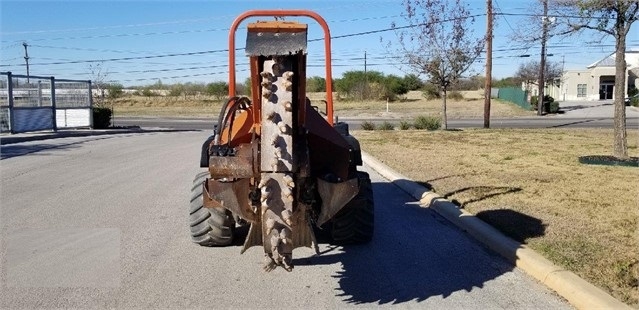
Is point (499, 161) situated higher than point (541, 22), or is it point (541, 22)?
point (541, 22)

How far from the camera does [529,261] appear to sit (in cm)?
633

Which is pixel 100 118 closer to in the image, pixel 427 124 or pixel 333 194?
pixel 427 124

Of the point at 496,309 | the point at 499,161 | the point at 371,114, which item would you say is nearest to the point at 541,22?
the point at 499,161

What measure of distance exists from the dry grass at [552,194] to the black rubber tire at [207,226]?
3.11 m

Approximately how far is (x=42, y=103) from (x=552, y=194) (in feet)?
72.6

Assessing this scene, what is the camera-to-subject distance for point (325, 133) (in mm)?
5855

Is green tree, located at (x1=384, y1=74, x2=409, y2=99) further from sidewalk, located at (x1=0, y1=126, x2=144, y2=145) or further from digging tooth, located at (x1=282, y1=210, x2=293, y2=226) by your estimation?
digging tooth, located at (x1=282, y1=210, x2=293, y2=226)

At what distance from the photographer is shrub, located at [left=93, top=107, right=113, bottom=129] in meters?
31.6

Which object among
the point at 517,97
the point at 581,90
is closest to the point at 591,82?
the point at 581,90

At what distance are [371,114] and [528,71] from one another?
30.6 metres

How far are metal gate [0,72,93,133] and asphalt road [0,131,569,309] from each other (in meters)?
14.6

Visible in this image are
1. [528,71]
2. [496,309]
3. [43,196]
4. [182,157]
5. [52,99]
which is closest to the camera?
[496,309]

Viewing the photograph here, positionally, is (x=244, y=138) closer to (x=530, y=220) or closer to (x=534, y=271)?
(x=534, y=271)

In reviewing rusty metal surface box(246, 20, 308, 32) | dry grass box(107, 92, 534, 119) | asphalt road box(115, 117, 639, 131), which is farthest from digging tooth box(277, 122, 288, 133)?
asphalt road box(115, 117, 639, 131)
